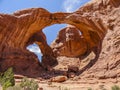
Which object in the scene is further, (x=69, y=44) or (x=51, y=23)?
(x=69, y=44)

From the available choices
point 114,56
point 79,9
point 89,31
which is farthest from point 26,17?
point 114,56

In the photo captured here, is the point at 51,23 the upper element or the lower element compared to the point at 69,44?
upper

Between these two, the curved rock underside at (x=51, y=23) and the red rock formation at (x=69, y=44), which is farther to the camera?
the red rock formation at (x=69, y=44)

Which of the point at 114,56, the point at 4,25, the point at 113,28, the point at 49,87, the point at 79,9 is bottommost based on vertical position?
the point at 49,87

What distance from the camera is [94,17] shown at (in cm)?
3000

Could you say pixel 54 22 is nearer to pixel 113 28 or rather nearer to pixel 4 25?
pixel 4 25

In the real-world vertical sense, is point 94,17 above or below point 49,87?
above

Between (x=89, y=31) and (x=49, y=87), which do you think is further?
(x=89, y=31)

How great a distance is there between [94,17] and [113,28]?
341 centimetres

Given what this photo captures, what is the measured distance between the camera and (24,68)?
3072 centimetres

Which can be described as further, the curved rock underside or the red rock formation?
the red rock formation

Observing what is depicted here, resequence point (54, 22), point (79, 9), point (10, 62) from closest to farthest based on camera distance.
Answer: point (10, 62)
point (79, 9)
point (54, 22)

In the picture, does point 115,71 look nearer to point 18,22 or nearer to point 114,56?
point 114,56

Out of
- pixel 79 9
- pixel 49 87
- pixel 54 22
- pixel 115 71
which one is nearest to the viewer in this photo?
pixel 49 87
